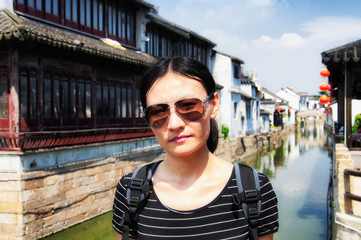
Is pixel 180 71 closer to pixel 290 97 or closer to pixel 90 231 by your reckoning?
pixel 90 231

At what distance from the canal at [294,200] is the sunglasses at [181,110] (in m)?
7.58

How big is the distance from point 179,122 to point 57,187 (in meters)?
7.70

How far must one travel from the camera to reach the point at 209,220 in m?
1.67

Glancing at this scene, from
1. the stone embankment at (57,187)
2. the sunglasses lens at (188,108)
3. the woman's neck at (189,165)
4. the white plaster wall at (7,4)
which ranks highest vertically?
the white plaster wall at (7,4)

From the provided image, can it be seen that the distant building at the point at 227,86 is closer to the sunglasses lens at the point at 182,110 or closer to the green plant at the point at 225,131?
the green plant at the point at 225,131

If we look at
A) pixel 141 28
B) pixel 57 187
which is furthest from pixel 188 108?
pixel 141 28

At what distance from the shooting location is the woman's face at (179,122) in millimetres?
1744

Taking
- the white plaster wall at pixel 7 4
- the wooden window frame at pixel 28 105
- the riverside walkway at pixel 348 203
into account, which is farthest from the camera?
the white plaster wall at pixel 7 4

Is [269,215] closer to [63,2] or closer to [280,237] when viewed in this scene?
[280,237]

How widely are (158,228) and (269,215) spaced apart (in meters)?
0.55

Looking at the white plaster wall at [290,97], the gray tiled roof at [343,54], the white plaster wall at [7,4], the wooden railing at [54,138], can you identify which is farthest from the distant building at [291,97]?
the white plaster wall at [7,4]

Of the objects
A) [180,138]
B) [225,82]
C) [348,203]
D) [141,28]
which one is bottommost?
[348,203]

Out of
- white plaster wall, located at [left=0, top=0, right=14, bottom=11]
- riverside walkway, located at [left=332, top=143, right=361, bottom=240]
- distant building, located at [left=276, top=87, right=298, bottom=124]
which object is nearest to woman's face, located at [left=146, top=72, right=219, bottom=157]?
riverside walkway, located at [left=332, top=143, right=361, bottom=240]

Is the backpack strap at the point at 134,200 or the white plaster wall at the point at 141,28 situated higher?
the white plaster wall at the point at 141,28
